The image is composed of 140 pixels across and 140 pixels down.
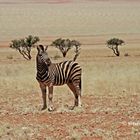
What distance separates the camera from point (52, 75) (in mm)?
15977


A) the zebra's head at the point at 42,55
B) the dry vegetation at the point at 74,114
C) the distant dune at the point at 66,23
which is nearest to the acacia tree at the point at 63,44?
the distant dune at the point at 66,23

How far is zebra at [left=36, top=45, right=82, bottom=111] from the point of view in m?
15.8

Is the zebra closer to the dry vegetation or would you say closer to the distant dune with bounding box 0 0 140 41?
the dry vegetation

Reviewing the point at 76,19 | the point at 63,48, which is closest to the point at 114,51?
the point at 63,48

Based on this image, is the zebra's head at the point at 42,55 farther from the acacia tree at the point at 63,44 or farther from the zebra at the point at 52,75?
the acacia tree at the point at 63,44

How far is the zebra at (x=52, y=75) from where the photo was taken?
15.8 m

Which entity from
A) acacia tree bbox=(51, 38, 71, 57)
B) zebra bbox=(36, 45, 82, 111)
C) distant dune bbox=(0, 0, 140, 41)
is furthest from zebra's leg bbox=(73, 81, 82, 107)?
distant dune bbox=(0, 0, 140, 41)

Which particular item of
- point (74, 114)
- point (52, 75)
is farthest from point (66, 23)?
point (74, 114)

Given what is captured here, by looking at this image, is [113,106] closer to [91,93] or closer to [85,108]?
[85,108]

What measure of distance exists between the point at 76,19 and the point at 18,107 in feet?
362

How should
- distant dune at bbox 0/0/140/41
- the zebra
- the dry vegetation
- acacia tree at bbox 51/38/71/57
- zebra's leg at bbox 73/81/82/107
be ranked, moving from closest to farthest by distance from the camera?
the dry vegetation → the zebra → zebra's leg at bbox 73/81/82/107 → acacia tree at bbox 51/38/71/57 → distant dune at bbox 0/0/140/41

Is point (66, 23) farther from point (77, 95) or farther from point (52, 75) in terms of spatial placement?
point (52, 75)

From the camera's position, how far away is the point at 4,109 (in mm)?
16094

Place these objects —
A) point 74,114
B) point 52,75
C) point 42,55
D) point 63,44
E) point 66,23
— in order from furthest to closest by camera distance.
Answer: point 66,23, point 63,44, point 52,75, point 42,55, point 74,114
